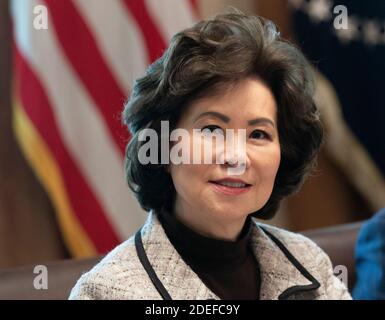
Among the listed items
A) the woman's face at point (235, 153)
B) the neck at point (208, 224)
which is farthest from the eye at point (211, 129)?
the neck at point (208, 224)

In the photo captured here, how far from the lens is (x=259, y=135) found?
38.6 inches

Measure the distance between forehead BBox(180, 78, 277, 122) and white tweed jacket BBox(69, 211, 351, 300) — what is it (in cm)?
21

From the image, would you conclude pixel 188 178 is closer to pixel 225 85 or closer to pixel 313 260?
pixel 225 85

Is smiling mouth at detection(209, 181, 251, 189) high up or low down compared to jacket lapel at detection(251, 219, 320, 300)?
A: up

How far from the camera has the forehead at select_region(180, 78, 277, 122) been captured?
0.94 meters

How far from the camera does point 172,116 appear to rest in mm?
998

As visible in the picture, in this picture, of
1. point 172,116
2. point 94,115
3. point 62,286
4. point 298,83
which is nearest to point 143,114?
point 172,116

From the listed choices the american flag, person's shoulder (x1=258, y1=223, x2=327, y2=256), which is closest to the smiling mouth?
person's shoulder (x1=258, y1=223, x2=327, y2=256)

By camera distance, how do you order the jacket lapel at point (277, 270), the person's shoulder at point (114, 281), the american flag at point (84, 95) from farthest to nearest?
the american flag at point (84, 95) < the jacket lapel at point (277, 270) < the person's shoulder at point (114, 281)

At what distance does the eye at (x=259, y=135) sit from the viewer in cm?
97

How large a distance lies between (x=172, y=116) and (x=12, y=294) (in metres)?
0.59

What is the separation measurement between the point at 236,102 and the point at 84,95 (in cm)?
103

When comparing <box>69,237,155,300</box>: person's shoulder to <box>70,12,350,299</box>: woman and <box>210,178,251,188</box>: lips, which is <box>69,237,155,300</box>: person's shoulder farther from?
<box>210,178,251,188</box>: lips

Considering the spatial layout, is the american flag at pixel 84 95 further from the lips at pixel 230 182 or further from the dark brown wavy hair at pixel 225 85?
the lips at pixel 230 182
